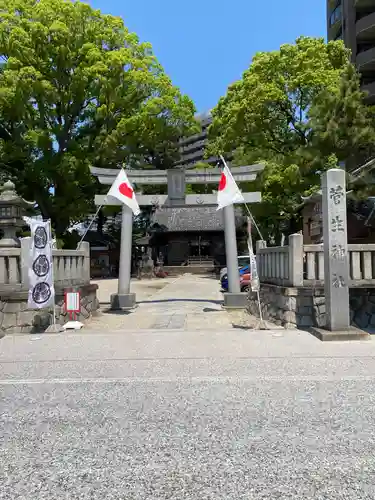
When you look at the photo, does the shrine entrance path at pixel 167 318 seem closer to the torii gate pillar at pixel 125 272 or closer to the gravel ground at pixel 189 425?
the torii gate pillar at pixel 125 272

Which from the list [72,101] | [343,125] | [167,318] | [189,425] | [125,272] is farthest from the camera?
[72,101]

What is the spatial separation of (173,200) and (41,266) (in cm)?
707

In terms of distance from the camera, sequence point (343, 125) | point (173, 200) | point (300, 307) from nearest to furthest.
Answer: point (300, 307), point (173, 200), point (343, 125)

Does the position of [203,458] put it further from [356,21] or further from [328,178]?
[356,21]

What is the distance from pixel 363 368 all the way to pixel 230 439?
10.1 feet

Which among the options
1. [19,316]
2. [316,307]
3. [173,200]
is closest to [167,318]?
[19,316]

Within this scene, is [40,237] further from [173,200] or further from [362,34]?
[362,34]

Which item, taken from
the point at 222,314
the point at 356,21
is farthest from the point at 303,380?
the point at 356,21

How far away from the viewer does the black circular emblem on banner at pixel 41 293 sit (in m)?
9.51

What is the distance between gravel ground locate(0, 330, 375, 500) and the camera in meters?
2.91

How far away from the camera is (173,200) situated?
15.9 metres

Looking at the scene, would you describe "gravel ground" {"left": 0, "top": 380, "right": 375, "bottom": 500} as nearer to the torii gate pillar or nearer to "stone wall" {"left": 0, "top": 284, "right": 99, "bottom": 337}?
"stone wall" {"left": 0, "top": 284, "right": 99, "bottom": 337}

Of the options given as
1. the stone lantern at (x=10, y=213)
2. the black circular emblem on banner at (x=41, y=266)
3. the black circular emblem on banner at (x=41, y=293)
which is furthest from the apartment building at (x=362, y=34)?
the black circular emblem on banner at (x=41, y=293)

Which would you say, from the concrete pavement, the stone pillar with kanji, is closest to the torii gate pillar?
the concrete pavement
